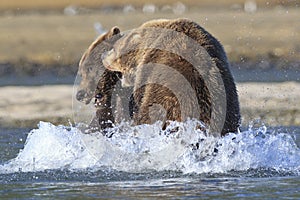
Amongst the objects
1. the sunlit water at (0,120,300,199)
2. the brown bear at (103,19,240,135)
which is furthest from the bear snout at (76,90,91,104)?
the brown bear at (103,19,240,135)

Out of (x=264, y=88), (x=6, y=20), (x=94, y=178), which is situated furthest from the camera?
(x=6, y=20)

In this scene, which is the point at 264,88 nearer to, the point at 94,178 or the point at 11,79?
the point at 11,79

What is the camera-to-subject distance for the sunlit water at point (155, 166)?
795 cm

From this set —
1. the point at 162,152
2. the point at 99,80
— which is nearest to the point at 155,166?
the point at 162,152

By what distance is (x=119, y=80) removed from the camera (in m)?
9.66

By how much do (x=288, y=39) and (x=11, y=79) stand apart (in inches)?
228

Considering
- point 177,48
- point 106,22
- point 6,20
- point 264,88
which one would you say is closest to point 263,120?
point 264,88

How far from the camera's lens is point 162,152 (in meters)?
8.77

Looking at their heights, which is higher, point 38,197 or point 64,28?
point 64,28

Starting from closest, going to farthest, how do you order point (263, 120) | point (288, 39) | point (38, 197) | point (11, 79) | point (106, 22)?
point (38, 197), point (263, 120), point (11, 79), point (288, 39), point (106, 22)

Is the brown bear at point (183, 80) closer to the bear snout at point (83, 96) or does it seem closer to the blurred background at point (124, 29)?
the bear snout at point (83, 96)

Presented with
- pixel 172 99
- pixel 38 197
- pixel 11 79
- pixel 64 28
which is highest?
pixel 64 28

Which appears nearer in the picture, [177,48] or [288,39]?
[177,48]

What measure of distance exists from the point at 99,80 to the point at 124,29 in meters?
11.6
